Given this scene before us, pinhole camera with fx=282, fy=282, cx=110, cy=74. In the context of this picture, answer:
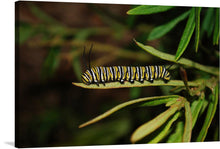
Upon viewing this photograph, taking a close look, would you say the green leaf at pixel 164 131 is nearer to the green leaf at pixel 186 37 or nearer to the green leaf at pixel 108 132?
the green leaf at pixel 186 37

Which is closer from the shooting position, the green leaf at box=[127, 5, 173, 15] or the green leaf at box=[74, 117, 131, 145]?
the green leaf at box=[127, 5, 173, 15]

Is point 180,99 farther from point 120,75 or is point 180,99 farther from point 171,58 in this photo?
point 120,75

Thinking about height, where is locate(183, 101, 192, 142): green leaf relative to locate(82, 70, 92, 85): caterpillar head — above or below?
below

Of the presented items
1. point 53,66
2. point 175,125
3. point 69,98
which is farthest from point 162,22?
point 69,98

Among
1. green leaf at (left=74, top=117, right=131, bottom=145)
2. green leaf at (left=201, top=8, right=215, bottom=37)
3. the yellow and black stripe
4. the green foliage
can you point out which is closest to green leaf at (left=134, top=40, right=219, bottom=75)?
the green foliage

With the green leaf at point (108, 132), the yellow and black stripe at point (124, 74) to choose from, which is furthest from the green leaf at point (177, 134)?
the green leaf at point (108, 132)

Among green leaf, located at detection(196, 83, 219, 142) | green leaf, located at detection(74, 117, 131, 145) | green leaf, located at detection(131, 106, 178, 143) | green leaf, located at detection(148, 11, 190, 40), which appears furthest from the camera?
green leaf, located at detection(74, 117, 131, 145)

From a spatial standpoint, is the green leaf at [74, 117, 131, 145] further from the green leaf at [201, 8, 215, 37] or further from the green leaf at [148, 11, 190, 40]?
the green leaf at [201, 8, 215, 37]

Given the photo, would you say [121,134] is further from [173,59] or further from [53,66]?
[173,59]

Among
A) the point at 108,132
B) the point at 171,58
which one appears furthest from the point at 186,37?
the point at 108,132
